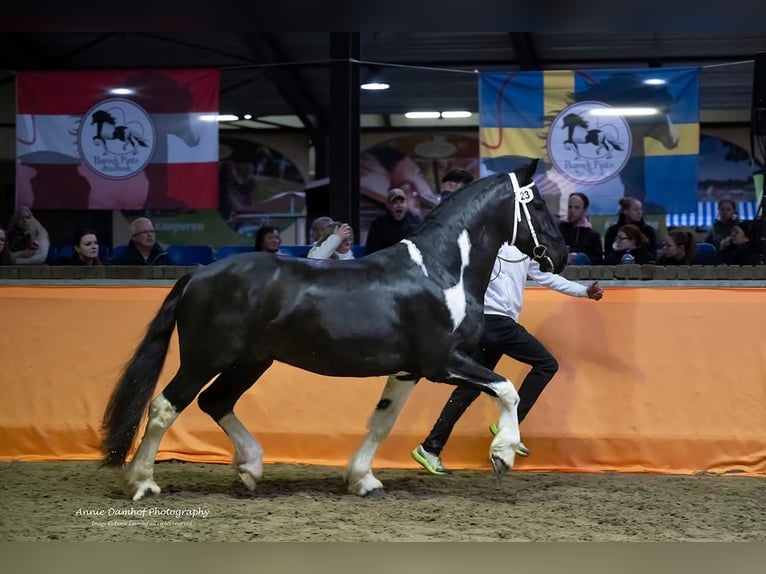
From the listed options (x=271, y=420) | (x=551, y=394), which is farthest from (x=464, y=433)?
(x=271, y=420)

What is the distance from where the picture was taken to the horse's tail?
468 cm

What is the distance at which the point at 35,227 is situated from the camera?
7.87 metres

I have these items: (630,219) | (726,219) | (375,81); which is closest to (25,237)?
(630,219)

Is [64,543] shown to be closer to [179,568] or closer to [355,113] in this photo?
[179,568]

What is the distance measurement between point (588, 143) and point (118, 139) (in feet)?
12.5

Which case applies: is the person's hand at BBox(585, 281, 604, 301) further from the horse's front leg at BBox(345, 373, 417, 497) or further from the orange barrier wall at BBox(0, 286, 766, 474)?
the horse's front leg at BBox(345, 373, 417, 497)

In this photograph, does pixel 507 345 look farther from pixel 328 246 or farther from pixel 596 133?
pixel 596 133

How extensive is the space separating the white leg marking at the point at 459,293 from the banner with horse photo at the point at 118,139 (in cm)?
364

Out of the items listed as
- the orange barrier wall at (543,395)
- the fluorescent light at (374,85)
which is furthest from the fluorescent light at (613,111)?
the fluorescent light at (374,85)

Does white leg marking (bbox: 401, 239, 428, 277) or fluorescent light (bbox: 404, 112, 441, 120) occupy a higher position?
fluorescent light (bbox: 404, 112, 441, 120)

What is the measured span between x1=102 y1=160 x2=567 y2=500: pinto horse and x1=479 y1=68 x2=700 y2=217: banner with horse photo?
3.47 meters

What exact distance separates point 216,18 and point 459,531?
7.74ft

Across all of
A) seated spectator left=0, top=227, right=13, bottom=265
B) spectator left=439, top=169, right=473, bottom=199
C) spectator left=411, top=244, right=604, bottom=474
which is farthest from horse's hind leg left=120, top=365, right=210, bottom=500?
seated spectator left=0, top=227, right=13, bottom=265

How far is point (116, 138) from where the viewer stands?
8211 mm
